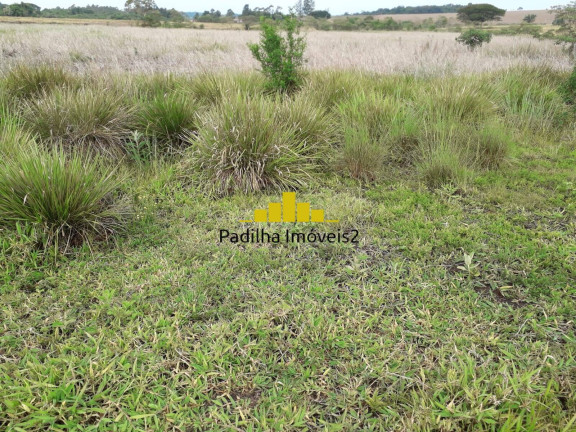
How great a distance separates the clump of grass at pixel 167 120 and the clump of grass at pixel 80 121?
0.77 ft

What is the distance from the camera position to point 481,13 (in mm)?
37438

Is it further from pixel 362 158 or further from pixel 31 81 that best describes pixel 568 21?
pixel 31 81

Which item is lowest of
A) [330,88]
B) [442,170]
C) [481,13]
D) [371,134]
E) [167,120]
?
[442,170]

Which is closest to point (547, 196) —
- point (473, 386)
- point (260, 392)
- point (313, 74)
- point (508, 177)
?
point (508, 177)

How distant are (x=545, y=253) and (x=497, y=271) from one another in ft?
1.38

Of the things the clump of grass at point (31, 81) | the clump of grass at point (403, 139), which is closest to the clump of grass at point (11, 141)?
the clump of grass at point (31, 81)

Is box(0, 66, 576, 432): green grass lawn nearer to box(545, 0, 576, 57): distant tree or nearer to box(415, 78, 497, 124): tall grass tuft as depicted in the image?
box(415, 78, 497, 124): tall grass tuft

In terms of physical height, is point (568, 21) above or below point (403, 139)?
above

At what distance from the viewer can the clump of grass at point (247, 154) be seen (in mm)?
3459

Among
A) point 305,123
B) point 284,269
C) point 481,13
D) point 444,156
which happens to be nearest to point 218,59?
point 305,123

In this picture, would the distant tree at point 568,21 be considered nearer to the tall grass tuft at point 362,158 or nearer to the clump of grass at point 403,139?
the clump of grass at point 403,139

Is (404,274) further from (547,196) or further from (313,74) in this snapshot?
(313,74)

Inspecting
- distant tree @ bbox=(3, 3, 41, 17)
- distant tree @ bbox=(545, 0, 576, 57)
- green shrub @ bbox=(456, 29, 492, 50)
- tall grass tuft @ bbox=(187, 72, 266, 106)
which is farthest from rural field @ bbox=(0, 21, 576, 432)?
distant tree @ bbox=(3, 3, 41, 17)

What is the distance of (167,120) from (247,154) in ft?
4.33
